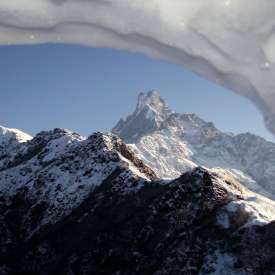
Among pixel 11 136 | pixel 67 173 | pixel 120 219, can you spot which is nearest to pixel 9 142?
pixel 11 136

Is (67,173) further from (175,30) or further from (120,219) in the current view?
(175,30)

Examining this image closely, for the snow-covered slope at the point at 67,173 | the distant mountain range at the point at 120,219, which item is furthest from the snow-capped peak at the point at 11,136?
the distant mountain range at the point at 120,219

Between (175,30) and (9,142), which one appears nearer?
(175,30)

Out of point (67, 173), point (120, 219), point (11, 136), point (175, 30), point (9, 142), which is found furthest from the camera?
point (11, 136)

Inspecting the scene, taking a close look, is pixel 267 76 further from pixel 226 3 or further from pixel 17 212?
pixel 17 212

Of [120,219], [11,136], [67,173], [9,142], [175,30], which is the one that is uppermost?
[11,136]

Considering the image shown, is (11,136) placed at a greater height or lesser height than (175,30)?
greater

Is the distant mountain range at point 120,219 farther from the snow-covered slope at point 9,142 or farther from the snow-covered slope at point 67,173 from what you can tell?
the snow-covered slope at point 9,142

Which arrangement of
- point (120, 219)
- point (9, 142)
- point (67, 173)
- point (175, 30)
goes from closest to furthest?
point (175, 30), point (120, 219), point (67, 173), point (9, 142)

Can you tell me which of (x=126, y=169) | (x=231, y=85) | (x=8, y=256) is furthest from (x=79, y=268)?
(x=231, y=85)
